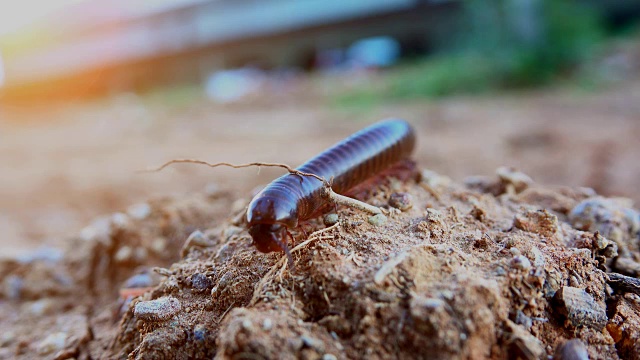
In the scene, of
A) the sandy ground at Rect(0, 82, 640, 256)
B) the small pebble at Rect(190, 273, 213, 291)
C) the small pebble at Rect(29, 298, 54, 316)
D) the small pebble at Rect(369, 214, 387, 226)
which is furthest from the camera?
the sandy ground at Rect(0, 82, 640, 256)

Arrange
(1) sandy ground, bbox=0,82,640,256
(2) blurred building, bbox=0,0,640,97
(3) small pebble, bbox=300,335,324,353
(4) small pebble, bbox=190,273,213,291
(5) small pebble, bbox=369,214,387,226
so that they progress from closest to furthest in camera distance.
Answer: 1. (3) small pebble, bbox=300,335,324,353
2. (4) small pebble, bbox=190,273,213,291
3. (5) small pebble, bbox=369,214,387,226
4. (1) sandy ground, bbox=0,82,640,256
5. (2) blurred building, bbox=0,0,640,97

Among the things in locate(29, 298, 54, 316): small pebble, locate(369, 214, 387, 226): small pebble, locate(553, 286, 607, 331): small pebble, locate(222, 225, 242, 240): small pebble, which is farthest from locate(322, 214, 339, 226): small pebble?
locate(29, 298, 54, 316): small pebble

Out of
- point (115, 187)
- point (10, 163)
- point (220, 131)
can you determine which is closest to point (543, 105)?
point (220, 131)

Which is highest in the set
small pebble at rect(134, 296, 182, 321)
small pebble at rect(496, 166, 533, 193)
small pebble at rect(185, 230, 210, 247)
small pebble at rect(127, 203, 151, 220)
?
small pebble at rect(134, 296, 182, 321)

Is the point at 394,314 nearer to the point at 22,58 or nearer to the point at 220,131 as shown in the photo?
the point at 220,131

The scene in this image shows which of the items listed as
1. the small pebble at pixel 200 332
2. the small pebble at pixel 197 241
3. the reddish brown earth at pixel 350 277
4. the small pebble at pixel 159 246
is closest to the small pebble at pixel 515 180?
the reddish brown earth at pixel 350 277

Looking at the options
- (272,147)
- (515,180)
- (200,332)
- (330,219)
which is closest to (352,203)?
(330,219)

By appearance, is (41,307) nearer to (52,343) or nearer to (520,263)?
(52,343)

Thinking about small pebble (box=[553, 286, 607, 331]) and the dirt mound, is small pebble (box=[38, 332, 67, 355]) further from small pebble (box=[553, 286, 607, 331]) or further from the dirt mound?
small pebble (box=[553, 286, 607, 331])
